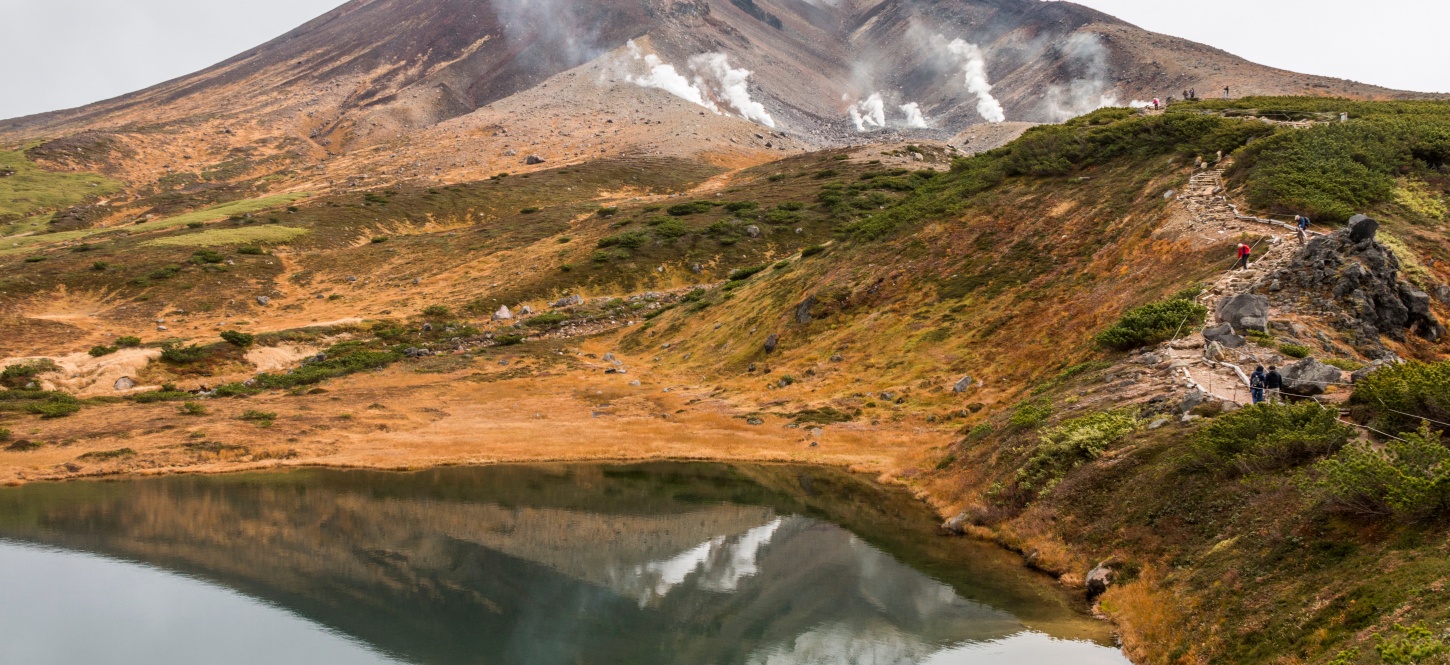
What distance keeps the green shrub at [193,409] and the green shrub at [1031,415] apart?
45676 millimetres

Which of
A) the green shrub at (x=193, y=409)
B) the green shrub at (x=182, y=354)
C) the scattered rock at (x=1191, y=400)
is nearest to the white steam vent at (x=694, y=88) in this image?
the green shrub at (x=182, y=354)

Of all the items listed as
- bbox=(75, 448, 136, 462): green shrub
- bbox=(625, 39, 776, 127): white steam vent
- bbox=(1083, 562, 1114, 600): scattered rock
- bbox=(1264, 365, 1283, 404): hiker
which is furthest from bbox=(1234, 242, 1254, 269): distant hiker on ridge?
bbox=(625, 39, 776, 127): white steam vent

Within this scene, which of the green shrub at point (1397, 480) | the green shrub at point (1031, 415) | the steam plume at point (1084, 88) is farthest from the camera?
the steam plume at point (1084, 88)

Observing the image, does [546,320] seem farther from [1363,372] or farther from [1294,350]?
[1363,372]

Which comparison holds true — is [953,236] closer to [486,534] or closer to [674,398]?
[674,398]

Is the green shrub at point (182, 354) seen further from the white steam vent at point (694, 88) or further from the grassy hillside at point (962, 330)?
the white steam vent at point (694, 88)

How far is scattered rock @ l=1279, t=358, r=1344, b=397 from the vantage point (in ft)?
80.3

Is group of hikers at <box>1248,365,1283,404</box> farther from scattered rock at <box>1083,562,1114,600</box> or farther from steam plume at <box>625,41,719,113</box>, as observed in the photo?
steam plume at <box>625,41,719,113</box>

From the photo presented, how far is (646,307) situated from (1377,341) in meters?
61.6

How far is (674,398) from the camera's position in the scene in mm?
55312

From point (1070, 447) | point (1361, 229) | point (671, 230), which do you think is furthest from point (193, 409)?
point (1361, 229)

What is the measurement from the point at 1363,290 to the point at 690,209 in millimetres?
81173

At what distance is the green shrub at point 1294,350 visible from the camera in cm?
2808

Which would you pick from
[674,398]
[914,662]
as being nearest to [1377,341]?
[914,662]
